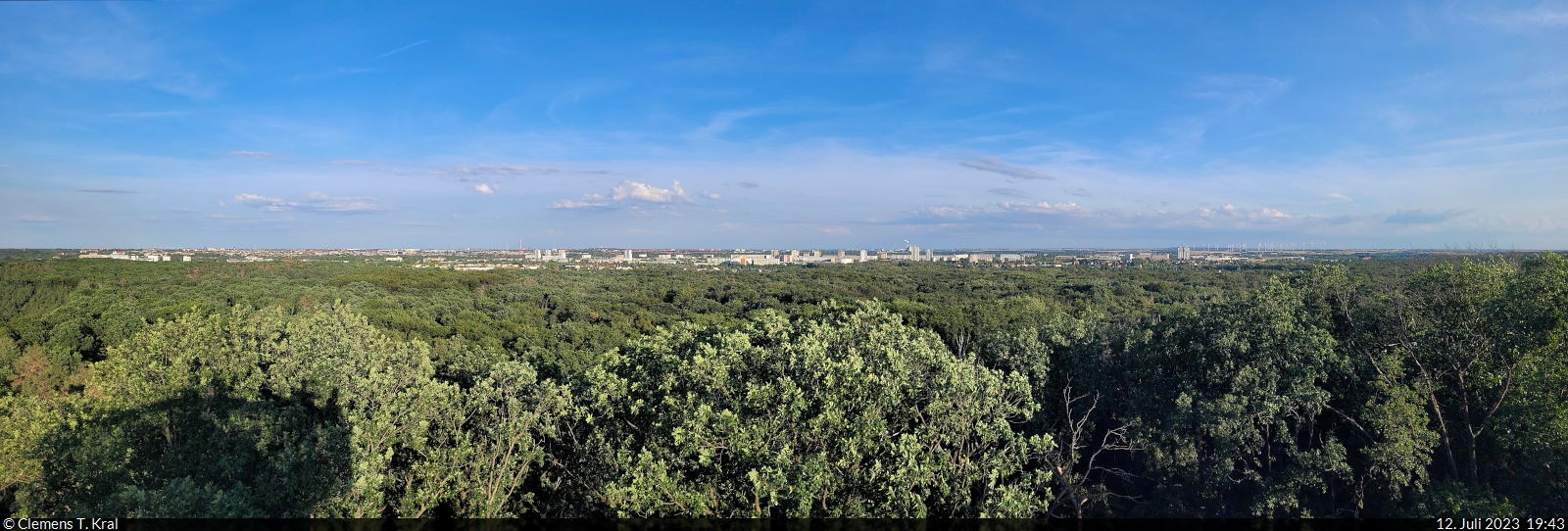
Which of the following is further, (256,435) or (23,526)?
(256,435)

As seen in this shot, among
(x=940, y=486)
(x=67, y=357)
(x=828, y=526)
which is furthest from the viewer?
(x=67, y=357)

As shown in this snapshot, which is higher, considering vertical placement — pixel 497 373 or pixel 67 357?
pixel 497 373

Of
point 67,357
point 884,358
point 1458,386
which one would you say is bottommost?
point 67,357

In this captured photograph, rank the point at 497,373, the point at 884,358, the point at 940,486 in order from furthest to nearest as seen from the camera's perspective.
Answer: the point at 497,373
the point at 884,358
the point at 940,486

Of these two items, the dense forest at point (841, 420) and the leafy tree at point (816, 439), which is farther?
the dense forest at point (841, 420)

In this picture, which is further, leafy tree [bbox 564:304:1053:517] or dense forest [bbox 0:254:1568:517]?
dense forest [bbox 0:254:1568:517]

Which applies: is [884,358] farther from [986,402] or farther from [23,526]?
[23,526]

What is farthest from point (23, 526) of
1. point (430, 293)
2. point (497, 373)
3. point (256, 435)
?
point (430, 293)

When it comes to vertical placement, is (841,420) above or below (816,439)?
above
